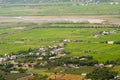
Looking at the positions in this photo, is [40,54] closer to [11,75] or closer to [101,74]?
[11,75]

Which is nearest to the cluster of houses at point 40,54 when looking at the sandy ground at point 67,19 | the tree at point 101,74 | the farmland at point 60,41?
the farmland at point 60,41

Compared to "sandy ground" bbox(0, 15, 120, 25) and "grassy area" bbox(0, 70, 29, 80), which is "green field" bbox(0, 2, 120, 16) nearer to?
"sandy ground" bbox(0, 15, 120, 25)

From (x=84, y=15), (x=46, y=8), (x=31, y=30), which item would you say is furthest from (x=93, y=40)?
(x=46, y=8)

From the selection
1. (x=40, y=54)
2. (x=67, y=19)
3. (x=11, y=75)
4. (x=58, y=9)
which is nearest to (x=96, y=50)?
(x=40, y=54)

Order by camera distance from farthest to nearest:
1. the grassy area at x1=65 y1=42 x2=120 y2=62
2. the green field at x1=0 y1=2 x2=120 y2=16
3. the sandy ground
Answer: the green field at x1=0 y1=2 x2=120 y2=16 → the sandy ground → the grassy area at x1=65 y1=42 x2=120 y2=62

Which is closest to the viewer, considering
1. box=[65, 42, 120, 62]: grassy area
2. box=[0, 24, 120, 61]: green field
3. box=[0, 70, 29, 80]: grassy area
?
box=[0, 70, 29, 80]: grassy area

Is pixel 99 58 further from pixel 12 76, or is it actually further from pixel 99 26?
pixel 99 26

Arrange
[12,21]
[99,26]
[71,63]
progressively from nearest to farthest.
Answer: [71,63] < [99,26] < [12,21]

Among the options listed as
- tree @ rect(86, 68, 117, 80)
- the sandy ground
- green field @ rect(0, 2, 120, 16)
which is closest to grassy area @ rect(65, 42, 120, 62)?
tree @ rect(86, 68, 117, 80)
